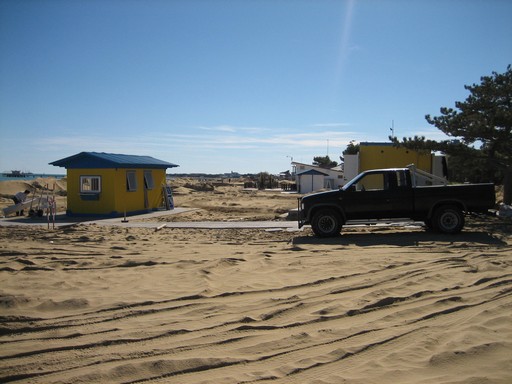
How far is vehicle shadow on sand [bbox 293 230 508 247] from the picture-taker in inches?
434

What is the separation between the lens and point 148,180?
2236cm

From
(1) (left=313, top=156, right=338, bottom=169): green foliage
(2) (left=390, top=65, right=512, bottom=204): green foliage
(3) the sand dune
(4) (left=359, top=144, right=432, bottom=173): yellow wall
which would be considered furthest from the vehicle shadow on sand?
(1) (left=313, top=156, right=338, bottom=169): green foliage

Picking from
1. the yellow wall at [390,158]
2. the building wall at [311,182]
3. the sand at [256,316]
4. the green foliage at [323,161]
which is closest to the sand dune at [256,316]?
the sand at [256,316]

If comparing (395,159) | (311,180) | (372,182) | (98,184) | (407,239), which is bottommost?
(407,239)

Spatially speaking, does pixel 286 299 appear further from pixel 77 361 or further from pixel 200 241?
pixel 200 241

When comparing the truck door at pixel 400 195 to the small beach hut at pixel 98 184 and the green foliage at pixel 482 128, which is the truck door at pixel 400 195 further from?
the small beach hut at pixel 98 184

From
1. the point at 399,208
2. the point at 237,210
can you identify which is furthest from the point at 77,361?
the point at 237,210

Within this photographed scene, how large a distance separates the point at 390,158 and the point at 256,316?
741 inches

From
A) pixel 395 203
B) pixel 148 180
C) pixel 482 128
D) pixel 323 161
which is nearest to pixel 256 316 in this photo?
pixel 395 203

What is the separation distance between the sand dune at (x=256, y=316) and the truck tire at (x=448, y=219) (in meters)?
2.66

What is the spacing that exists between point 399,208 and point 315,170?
3251 cm

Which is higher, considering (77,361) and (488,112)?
(488,112)

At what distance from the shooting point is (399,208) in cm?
1252

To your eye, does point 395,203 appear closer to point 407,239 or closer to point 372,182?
point 372,182
